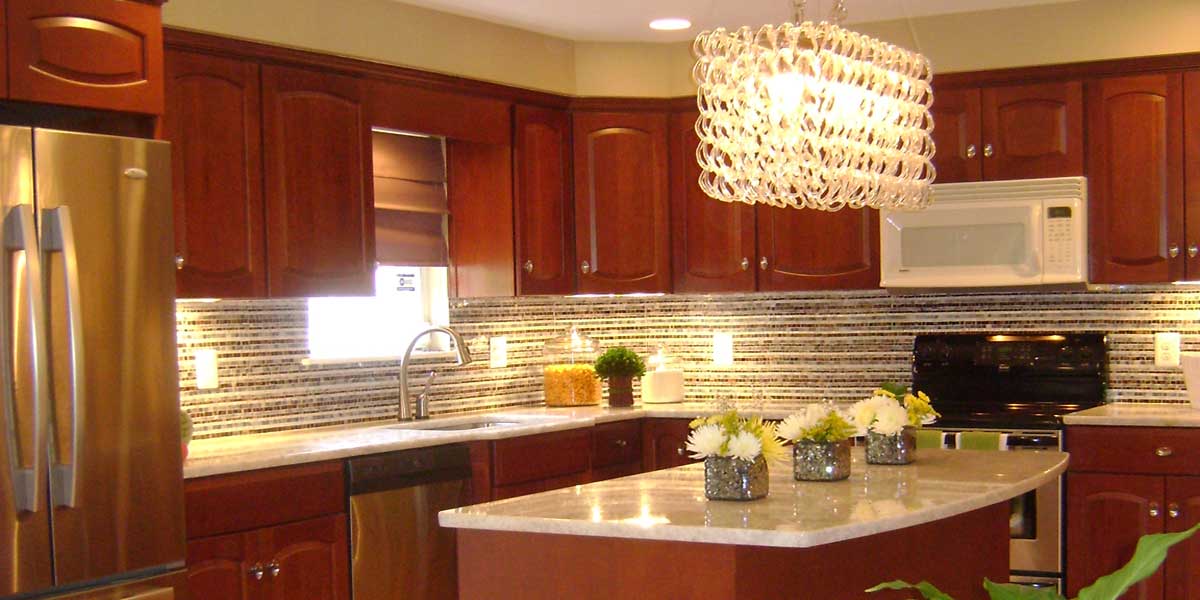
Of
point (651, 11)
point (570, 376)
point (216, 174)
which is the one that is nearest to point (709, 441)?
point (216, 174)

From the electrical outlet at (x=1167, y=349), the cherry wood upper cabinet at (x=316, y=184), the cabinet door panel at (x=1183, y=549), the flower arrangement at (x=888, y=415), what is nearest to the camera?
the flower arrangement at (x=888, y=415)

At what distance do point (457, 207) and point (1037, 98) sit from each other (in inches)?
86.0

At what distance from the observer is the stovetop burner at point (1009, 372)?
4824 mm

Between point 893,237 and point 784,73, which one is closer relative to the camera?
point 784,73

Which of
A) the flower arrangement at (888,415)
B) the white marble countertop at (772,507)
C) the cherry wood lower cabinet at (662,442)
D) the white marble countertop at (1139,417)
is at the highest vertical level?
the flower arrangement at (888,415)

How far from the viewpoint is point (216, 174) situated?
3795 millimetres

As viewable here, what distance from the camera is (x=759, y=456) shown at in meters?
2.61

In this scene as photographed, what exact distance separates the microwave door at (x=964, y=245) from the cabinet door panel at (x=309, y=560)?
2276 mm

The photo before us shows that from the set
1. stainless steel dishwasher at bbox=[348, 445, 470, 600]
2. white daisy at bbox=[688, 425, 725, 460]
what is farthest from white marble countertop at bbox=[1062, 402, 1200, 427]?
white daisy at bbox=[688, 425, 725, 460]

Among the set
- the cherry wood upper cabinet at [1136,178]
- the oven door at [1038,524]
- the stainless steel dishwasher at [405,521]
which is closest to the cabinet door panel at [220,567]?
the stainless steel dishwasher at [405,521]

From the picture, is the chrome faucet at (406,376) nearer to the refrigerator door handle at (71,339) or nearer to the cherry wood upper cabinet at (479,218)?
the cherry wood upper cabinet at (479,218)

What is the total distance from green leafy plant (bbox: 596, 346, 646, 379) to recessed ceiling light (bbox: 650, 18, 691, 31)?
128 cm

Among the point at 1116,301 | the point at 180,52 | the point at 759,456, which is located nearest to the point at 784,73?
the point at 759,456

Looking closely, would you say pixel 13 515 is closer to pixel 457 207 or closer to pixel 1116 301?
pixel 457 207
